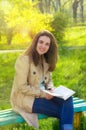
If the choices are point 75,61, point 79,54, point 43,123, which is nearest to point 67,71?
point 75,61

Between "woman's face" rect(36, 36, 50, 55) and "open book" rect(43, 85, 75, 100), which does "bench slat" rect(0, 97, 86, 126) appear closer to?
"open book" rect(43, 85, 75, 100)

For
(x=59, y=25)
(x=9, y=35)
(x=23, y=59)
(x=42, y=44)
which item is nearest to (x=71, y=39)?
(x=59, y=25)

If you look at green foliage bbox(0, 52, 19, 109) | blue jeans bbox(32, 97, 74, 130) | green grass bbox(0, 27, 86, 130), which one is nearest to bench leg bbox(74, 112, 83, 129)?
green grass bbox(0, 27, 86, 130)

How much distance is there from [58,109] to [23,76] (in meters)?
0.52

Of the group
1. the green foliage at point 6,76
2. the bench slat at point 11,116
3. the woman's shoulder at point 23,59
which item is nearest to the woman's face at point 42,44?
the woman's shoulder at point 23,59

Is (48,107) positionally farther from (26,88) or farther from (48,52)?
(48,52)

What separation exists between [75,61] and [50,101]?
16.4 ft

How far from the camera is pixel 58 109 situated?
4.39m

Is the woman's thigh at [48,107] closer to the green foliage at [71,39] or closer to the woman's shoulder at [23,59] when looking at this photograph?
the woman's shoulder at [23,59]

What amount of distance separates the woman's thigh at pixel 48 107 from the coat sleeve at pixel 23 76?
0.44 feet

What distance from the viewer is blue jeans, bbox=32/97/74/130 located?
14.1 ft

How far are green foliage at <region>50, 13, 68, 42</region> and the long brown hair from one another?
28.8 feet

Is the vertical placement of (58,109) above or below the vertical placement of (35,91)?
below

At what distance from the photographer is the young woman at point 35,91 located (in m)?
4.27
